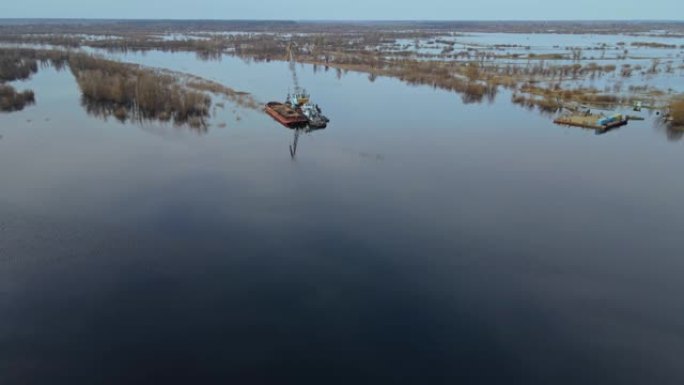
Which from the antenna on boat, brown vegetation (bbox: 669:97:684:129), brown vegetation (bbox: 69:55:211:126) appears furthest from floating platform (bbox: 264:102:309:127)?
brown vegetation (bbox: 669:97:684:129)

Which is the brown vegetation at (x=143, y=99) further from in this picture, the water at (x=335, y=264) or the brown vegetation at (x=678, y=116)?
the brown vegetation at (x=678, y=116)

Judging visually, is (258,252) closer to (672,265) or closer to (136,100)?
(672,265)

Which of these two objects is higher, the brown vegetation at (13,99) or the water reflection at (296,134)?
the brown vegetation at (13,99)

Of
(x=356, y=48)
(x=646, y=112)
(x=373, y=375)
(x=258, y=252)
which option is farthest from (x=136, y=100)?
(x=356, y=48)

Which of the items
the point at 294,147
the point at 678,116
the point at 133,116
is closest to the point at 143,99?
the point at 133,116

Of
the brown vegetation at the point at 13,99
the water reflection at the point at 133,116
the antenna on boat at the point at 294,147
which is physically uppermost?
the brown vegetation at the point at 13,99

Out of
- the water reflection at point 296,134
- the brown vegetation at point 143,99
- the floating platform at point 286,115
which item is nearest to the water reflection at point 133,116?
the brown vegetation at point 143,99
